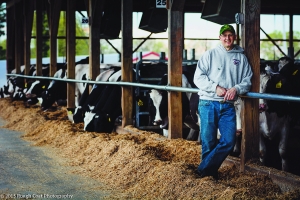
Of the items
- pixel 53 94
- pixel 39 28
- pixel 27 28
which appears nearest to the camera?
pixel 53 94

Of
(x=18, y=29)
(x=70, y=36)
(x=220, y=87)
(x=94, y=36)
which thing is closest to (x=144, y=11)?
(x=70, y=36)

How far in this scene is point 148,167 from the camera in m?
6.78

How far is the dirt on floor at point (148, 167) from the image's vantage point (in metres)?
5.63

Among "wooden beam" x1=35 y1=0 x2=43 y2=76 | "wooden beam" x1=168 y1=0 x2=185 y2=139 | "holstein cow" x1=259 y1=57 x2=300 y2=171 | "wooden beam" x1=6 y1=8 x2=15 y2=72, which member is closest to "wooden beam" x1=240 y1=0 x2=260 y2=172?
"wooden beam" x1=168 y1=0 x2=185 y2=139

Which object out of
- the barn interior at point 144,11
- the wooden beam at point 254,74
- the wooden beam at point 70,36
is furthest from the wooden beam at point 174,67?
the wooden beam at point 70,36

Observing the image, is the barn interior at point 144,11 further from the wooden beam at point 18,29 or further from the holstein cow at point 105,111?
the holstein cow at point 105,111

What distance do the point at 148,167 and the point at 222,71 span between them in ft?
4.95

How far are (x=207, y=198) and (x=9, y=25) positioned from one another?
61.2ft

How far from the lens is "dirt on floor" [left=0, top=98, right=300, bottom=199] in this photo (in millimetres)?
5633

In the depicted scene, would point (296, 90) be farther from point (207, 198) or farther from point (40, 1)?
point (40, 1)

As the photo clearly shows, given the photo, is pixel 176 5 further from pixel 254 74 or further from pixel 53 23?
pixel 53 23

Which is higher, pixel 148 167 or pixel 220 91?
pixel 220 91

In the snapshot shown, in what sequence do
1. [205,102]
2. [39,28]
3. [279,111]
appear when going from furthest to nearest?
[39,28]
[279,111]
[205,102]

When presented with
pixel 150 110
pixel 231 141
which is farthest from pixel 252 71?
pixel 150 110
